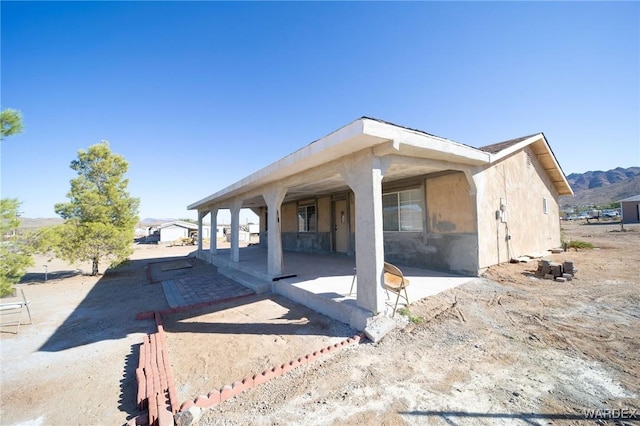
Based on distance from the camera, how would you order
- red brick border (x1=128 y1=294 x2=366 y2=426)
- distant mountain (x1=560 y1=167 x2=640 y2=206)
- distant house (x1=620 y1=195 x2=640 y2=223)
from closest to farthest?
red brick border (x1=128 y1=294 x2=366 y2=426) < distant house (x1=620 y1=195 x2=640 y2=223) < distant mountain (x1=560 y1=167 x2=640 y2=206)

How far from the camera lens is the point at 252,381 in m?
2.90

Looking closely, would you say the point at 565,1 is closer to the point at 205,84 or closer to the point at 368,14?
the point at 368,14

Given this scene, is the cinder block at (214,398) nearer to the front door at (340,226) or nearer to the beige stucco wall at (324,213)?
the front door at (340,226)

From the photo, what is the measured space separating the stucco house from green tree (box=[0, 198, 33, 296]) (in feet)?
16.4

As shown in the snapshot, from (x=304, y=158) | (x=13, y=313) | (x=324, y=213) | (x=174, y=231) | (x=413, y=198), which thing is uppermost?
(x=304, y=158)

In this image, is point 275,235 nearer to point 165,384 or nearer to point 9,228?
point 165,384

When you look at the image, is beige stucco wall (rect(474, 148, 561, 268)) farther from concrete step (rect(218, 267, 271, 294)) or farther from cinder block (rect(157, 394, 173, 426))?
cinder block (rect(157, 394, 173, 426))

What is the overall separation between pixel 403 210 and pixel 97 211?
13004 millimetres

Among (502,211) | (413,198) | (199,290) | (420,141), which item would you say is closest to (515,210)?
(502,211)

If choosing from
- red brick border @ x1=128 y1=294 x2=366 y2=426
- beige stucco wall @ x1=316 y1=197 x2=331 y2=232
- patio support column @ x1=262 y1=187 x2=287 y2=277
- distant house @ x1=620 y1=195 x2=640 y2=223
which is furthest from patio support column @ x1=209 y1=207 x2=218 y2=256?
distant house @ x1=620 y1=195 x2=640 y2=223

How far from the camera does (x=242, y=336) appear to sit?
4266 millimetres

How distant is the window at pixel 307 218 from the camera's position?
1274 centimetres

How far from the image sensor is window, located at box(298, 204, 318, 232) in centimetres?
1274

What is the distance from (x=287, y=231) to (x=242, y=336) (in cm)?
1052
